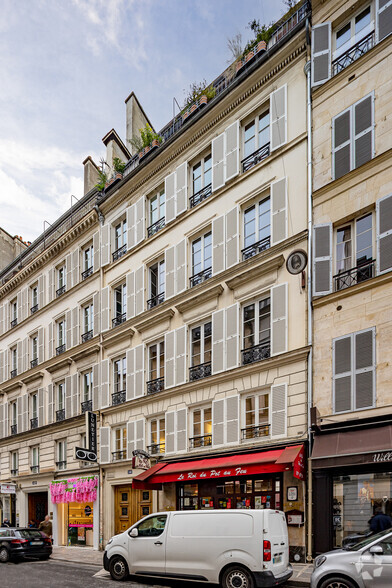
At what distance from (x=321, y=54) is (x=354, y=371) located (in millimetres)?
Answer: 8841

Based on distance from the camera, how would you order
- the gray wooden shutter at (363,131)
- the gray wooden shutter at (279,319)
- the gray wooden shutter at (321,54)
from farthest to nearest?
the gray wooden shutter at (321,54) < the gray wooden shutter at (279,319) < the gray wooden shutter at (363,131)

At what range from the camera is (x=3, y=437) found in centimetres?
3034

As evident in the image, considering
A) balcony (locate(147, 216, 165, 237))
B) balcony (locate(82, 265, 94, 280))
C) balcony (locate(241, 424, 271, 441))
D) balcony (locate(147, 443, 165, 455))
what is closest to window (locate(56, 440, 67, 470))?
balcony (locate(147, 443, 165, 455))

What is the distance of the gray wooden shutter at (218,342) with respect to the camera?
17.1 m

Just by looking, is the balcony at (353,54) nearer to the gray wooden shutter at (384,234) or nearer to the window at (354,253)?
the gray wooden shutter at (384,234)

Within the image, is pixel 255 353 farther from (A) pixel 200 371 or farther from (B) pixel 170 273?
(B) pixel 170 273

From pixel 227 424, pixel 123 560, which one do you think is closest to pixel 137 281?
pixel 227 424

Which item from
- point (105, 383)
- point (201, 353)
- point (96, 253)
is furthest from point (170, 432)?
point (96, 253)

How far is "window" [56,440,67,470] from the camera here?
A: 81.1ft

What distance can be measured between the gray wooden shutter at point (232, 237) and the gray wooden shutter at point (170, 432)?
17.9ft

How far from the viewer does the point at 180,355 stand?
18.7 meters

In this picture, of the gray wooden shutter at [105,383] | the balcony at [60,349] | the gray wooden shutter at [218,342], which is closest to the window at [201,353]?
the gray wooden shutter at [218,342]

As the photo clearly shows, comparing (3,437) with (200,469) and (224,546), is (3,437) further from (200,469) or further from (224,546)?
(224,546)

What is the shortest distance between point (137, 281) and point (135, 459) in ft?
22.5
